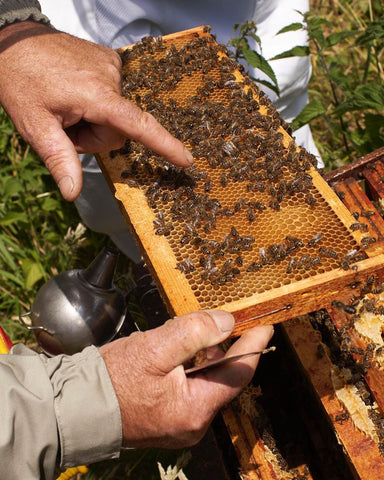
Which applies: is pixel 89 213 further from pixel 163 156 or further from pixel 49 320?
pixel 163 156

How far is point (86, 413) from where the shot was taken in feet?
8.32

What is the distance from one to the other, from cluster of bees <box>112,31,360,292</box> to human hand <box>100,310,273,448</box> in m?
0.45

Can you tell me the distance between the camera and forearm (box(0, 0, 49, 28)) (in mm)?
3717

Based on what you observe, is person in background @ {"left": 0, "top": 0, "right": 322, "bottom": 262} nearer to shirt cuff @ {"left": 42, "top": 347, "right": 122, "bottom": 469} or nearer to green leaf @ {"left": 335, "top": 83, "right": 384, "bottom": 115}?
shirt cuff @ {"left": 42, "top": 347, "right": 122, "bottom": 469}

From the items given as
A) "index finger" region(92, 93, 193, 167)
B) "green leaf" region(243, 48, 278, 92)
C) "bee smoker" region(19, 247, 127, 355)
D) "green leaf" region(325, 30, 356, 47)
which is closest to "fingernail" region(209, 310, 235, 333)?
"index finger" region(92, 93, 193, 167)

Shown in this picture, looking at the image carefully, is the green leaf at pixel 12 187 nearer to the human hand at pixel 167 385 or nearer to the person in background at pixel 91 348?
the person in background at pixel 91 348

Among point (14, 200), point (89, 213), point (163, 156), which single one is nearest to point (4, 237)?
point (14, 200)

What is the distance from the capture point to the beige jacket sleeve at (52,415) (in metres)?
2.43

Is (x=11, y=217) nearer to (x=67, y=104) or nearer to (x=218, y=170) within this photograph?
(x=67, y=104)

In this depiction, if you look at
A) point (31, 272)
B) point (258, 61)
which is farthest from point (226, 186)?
point (31, 272)

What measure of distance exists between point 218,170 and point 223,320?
130cm

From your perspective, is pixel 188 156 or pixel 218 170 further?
pixel 218 170

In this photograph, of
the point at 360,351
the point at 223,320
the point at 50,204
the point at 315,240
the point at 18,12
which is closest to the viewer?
the point at 223,320

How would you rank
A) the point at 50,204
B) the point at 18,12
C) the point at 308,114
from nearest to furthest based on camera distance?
the point at 18,12 → the point at 308,114 → the point at 50,204
